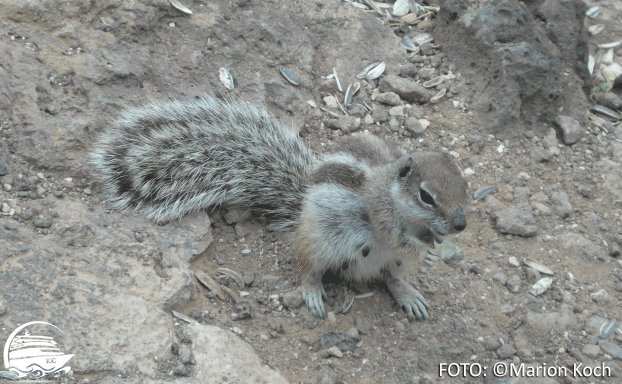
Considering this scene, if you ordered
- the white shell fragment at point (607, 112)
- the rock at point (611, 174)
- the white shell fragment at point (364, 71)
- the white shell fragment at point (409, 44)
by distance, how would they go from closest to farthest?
1. the rock at point (611, 174)
2. the white shell fragment at point (364, 71)
3. the white shell fragment at point (607, 112)
4. the white shell fragment at point (409, 44)

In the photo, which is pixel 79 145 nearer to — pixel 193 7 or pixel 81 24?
pixel 81 24

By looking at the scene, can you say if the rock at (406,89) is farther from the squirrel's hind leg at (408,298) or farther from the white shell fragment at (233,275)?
the white shell fragment at (233,275)

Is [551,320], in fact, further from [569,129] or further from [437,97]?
[437,97]

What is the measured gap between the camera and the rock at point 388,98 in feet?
16.0

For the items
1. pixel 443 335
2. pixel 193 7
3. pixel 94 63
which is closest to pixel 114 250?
pixel 94 63

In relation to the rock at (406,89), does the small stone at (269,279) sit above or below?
below

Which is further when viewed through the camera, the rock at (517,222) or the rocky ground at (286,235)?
the rock at (517,222)

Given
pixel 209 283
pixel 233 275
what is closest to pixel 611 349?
pixel 233 275

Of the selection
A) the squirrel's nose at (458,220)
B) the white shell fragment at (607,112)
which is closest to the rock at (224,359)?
the squirrel's nose at (458,220)

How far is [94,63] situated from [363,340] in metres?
2.53

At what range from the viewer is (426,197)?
298cm

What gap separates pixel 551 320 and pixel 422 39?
9.91 ft

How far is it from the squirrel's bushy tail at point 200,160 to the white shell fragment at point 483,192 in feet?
4.51

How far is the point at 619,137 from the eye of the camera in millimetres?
4953
